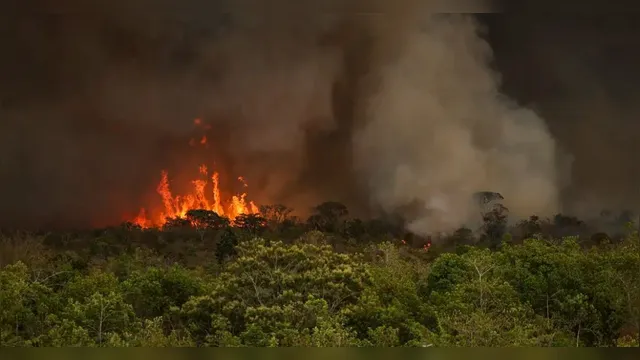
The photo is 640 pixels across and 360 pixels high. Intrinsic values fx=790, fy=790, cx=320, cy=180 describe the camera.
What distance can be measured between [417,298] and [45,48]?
390cm

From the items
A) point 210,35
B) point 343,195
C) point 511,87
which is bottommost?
point 343,195

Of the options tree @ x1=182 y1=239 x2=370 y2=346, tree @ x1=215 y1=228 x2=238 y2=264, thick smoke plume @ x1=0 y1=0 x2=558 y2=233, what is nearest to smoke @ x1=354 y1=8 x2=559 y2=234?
thick smoke plume @ x1=0 y1=0 x2=558 y2=233

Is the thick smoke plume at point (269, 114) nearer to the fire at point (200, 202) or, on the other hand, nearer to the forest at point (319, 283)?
the fire at point (200, 202)

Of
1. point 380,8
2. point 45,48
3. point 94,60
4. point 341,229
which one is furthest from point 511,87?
point 45,48

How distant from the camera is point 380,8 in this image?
648 cm

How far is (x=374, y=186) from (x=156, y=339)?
230 centimetres

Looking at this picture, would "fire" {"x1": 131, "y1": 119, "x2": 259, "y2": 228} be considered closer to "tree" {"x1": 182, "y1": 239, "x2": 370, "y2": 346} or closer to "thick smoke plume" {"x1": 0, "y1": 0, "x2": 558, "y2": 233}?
"thick smoke plume" {"x1": 0, "y1": 0, "x2": 558, "y2": 233}

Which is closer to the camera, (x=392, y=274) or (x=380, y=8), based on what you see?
(x=380, y=8)

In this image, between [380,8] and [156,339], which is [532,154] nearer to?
[380,8]

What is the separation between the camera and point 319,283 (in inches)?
272

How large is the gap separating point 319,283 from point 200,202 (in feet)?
4.12

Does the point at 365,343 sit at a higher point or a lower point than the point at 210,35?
lower

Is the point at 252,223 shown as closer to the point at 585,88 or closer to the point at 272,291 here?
the point at 272,291

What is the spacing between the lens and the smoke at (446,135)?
264 inches
